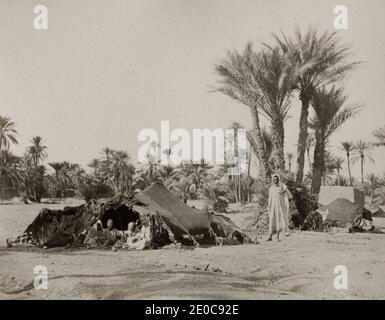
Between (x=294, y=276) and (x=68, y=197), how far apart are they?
643 centimetres

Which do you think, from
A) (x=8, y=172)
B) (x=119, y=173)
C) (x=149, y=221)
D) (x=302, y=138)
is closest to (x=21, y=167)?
(x=8, y=172)

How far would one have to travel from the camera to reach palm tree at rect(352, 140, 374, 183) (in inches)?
417

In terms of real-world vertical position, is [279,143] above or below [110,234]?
above

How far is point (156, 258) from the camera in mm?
9312

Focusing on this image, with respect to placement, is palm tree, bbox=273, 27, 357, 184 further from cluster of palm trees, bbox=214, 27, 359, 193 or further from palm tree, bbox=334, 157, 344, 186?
palm tree, bbox=334, 157, 344, 186

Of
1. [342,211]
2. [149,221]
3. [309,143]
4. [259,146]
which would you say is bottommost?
[149,221]

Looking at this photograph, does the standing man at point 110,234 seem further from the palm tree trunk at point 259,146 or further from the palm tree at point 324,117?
the palm tree at point 324,117

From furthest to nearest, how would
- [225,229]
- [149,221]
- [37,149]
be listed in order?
1. [225,229]
2. [37,149]
3. [149,221]

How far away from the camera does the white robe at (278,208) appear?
35.1 ft

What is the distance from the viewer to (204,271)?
852cm

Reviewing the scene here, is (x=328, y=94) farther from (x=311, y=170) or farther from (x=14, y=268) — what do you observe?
(x=14, y=268)

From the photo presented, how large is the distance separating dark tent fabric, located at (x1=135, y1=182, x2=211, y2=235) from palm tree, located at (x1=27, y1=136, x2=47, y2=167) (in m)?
2.15

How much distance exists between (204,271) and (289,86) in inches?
185

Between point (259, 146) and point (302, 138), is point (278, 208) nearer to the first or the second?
point (259, 146)
